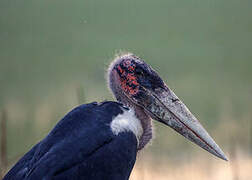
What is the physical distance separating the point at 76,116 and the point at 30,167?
349 mm

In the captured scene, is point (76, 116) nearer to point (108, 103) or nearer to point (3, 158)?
point (108, 103)

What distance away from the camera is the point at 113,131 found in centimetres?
218

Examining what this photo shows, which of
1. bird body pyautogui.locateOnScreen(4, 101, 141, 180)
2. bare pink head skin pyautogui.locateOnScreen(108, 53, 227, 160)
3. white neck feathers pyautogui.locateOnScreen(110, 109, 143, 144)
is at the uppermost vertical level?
bare pink head skin pyautogui.locateOnScreen(108, 53, 227, 160)

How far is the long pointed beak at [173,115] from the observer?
2.59 m

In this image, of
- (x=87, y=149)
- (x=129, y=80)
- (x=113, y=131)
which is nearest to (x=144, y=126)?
(x=129, y=80)

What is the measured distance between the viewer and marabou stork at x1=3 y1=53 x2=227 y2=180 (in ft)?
6.76

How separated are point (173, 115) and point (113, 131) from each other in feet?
1.81

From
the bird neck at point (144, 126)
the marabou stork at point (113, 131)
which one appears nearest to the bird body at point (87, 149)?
the marabou stork at point (113, 131)

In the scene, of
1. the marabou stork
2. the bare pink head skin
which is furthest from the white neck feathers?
the bare pink head skin

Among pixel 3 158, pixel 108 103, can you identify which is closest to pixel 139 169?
pixel 3 158

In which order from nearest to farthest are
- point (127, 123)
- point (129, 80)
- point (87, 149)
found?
point (87, 149) → point (127, 123) → point (129, 80)

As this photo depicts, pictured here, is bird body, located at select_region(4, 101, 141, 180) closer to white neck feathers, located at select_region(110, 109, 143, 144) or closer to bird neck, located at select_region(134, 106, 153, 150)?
white neck feathers, located at select_region(110, 109, 143, 144)

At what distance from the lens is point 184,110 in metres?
2.62

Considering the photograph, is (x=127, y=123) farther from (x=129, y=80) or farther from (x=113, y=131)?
(x=129, y=80)
